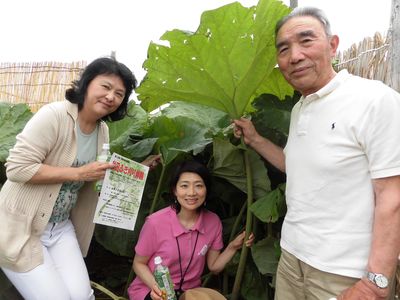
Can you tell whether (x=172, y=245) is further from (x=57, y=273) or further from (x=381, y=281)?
(x=381, y=281)

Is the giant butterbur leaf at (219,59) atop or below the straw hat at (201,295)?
atop

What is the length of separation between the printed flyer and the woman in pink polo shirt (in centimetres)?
19

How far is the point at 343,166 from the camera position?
4.34 feet

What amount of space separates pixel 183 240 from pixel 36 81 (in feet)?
→ 13.6

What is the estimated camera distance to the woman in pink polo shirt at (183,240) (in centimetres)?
216

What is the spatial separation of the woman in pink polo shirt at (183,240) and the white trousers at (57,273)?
11.9 inches

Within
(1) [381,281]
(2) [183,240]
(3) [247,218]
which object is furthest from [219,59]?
(1) [381,281]

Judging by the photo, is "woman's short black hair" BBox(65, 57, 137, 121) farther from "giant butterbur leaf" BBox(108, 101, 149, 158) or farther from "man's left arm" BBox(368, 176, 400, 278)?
"man's left arm" BBox(368, 176, 400, 278)

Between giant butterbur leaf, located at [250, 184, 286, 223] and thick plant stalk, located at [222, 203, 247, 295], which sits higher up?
giant butterbur leaf, located at [250, 184, 286, 223]

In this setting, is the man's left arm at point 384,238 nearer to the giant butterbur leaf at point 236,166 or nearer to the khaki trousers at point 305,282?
the khaki trousers at point 305,282

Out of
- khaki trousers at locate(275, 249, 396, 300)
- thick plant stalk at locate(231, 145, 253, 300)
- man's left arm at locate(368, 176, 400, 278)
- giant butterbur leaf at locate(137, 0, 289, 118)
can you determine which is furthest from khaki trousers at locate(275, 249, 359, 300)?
giant butterbur leaf at locate(137, 0, 289, 118)

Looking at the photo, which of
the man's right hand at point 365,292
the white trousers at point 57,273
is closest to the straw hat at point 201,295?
the white trousers at point 57,273

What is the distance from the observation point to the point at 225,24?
1803 millimetres

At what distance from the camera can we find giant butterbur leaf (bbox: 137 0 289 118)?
1.78m
